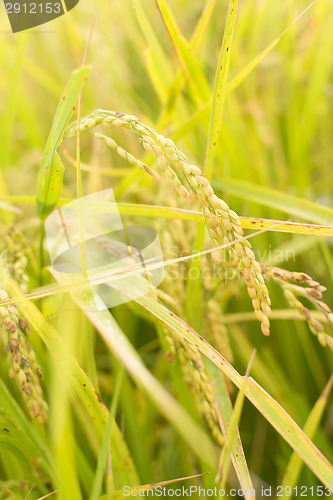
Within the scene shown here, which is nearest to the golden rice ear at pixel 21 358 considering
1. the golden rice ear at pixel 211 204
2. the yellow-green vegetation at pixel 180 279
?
the yellow-green vegetation at pixel 180 279

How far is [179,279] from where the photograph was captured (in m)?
0.75

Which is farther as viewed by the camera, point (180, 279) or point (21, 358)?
point (180, 279)

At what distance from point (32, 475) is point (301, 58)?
140 cm

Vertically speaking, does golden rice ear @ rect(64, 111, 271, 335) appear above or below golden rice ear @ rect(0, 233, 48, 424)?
above

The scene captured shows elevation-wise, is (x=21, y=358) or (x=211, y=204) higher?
(x=211, y=204)

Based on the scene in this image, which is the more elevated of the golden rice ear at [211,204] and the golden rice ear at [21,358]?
the golden rice ear at [211,204]

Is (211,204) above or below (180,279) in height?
above

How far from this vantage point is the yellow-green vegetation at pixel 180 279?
0.55 m

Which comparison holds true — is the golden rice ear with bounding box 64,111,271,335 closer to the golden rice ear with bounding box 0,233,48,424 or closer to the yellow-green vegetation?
the yellow-green vegetation

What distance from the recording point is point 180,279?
75 cm

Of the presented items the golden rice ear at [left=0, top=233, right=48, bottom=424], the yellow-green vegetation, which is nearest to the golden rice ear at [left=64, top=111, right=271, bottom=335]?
the yellow-green vegetation

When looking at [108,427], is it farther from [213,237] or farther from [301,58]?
[301,58]

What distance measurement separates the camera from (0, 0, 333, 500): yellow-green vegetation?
55 cm

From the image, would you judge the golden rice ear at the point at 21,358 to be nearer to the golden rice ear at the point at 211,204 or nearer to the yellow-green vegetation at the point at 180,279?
the yellow-green vegetation at the point at 180,279
